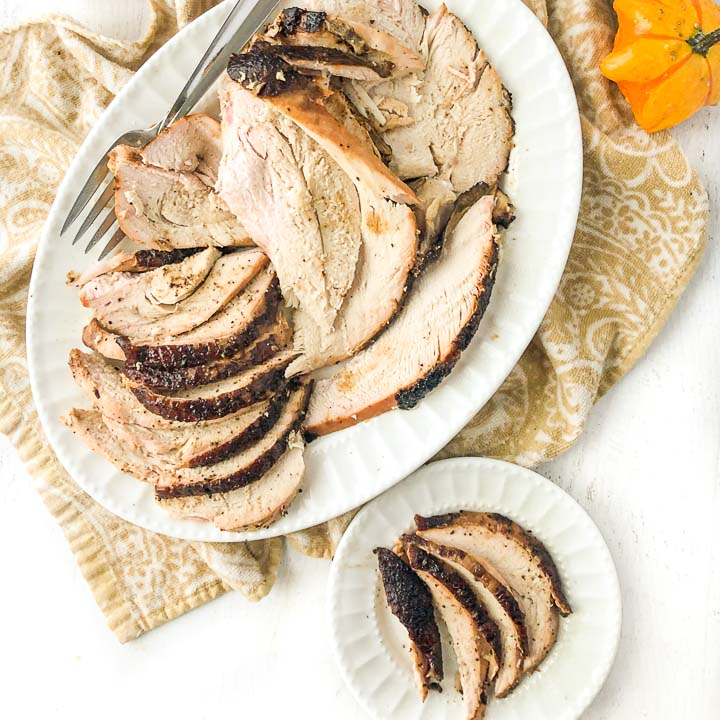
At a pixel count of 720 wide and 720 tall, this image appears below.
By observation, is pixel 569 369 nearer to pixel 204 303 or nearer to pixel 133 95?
pixel 204 303

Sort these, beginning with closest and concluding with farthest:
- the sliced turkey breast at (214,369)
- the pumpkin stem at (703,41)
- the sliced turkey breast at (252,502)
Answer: the pumpkin stem at (703,41), the sliced turkey breast at (214,369), the sliced turkey breast at (252,502)

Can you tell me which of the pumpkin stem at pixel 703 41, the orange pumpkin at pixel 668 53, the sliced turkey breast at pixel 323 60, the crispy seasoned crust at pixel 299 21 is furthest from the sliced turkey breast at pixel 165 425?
the pumpkin stem at pixel 703 41

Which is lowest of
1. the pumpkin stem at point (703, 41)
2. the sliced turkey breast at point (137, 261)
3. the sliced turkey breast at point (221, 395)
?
the sliced turkey breast at point (221, 395)

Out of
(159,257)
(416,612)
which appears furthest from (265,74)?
(416,612)

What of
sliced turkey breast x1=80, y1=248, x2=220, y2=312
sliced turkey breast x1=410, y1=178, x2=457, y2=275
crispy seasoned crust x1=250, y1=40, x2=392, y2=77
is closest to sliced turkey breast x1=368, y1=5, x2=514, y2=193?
sliced turkey breast x1=410, y1=178, x2=457, y2=275

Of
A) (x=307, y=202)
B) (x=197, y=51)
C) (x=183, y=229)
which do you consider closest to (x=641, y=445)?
(x=307, y=202)

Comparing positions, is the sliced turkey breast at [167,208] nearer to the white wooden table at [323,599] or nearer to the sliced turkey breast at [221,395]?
the sliced turkey breast at [221,395]
